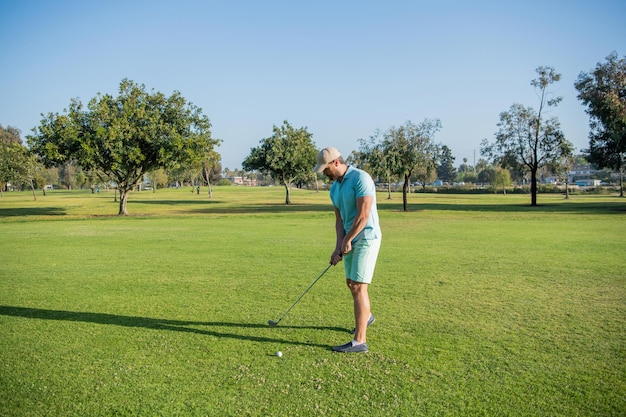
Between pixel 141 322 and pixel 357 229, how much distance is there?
13.2 ft

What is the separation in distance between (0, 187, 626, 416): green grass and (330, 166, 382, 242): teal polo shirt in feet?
5.31

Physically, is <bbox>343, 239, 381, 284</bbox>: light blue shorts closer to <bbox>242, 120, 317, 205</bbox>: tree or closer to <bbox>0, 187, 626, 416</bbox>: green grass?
<bbox>0, 187, 626, 416</bbox>: green grass

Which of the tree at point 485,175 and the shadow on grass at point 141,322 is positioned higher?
the tree at point 485,175

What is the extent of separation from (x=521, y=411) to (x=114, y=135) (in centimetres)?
3822

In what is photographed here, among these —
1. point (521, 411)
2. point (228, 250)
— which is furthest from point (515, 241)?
point (521, 411)

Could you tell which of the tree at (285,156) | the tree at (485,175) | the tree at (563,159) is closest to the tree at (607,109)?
the tree at (563,159)

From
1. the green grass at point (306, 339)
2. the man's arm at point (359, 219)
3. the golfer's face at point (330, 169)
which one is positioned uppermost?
the golfer's face at point (330, 169)

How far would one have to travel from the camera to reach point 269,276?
11.3 meters

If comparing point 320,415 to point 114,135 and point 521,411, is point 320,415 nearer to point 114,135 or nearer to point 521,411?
point 521,411

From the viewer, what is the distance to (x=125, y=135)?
38.8 meters

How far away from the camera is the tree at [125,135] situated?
3834 centimetres

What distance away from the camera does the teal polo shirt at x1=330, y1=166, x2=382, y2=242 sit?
625 centimetres

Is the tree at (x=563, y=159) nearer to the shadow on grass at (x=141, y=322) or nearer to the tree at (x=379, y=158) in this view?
the tree at (x=379, y=158)

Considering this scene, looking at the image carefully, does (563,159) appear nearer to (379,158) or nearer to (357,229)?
(379,158)
